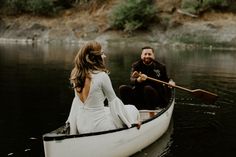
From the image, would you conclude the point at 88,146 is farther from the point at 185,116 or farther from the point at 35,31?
the point at 35,31

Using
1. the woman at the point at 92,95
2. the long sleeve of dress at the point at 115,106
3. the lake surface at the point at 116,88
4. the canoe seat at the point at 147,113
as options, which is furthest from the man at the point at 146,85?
the woman at the point at 92,95

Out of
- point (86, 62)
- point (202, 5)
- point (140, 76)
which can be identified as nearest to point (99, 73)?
point (86, 62)

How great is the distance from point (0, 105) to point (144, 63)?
458 centimetres

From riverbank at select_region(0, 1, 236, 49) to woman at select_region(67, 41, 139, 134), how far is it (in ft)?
109

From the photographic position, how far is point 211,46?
132ft

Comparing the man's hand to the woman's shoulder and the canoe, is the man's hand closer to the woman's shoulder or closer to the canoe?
the canoe

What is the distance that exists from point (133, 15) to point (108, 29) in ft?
9.03

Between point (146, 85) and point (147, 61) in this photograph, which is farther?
point (147, 61)

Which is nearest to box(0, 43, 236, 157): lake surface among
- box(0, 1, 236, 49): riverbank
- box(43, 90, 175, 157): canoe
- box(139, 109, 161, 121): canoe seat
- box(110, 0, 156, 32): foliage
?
box(43, 90, 175, 157): canoe

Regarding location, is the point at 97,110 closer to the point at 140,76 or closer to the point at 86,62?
the point at 86,62

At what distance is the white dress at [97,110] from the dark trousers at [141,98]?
255cm

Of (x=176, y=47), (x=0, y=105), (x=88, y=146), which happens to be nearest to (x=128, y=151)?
(x=88, y=146)

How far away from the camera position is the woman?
7.08m

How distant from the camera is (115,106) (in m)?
7.53
